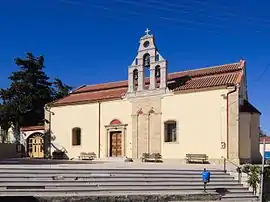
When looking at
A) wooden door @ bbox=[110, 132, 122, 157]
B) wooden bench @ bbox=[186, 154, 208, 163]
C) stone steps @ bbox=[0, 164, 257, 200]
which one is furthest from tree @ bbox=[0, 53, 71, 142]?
stone steps @ bbox=[0, 164, 257, 200]

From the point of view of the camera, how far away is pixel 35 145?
42469 millimetres

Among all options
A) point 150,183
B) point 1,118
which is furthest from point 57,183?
point 1,118

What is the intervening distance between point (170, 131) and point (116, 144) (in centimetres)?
527

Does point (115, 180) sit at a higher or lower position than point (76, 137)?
lower

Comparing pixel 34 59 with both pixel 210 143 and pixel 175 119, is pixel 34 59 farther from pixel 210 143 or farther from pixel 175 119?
pixel 210 143

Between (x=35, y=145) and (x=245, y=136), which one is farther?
(x=35, y=145)

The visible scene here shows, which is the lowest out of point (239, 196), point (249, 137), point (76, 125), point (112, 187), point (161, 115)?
point (239, 196)

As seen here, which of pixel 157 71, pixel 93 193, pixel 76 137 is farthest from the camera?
pixel 76 137

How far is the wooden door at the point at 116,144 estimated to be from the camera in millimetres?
35625

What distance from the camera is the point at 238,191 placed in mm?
20719

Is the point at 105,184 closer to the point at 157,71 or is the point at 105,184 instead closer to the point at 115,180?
the point at 115,180

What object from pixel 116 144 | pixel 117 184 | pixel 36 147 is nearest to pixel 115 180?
→ pixel 117 184

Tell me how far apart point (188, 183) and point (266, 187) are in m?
4.19

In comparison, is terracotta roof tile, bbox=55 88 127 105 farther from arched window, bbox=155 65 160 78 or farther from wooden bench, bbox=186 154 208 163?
wooden bench, bbox=186 154 208 163
